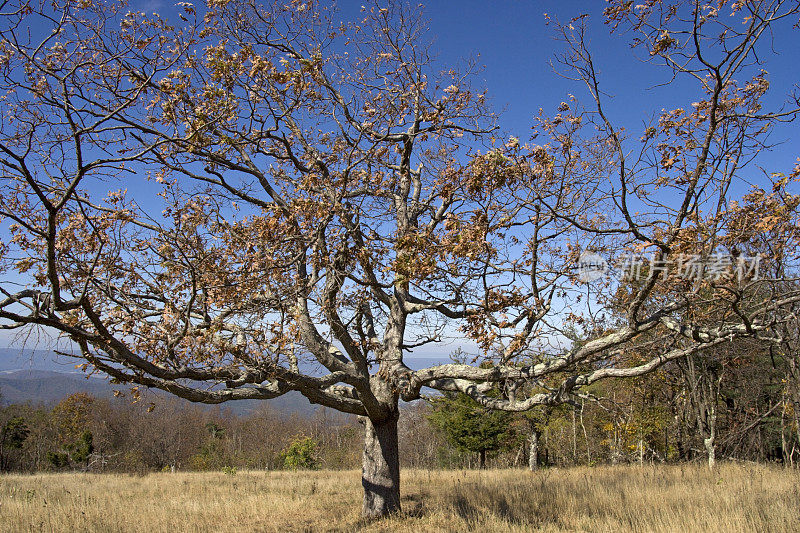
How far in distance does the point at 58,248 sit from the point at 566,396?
7.11 meters

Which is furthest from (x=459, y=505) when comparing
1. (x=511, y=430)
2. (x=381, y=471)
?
(x=511, y=430)

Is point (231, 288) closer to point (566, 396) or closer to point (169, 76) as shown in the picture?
point (169, 76)

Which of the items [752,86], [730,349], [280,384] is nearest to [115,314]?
[280,384]

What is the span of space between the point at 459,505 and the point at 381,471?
184 centimetres

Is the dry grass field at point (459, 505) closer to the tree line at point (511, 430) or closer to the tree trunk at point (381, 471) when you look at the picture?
the tree trunk at point (381, 471)

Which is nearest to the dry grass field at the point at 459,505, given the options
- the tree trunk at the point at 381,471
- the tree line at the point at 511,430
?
the tree trunk at the point at 381,471

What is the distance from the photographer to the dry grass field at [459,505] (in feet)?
23.4

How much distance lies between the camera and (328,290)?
6.59m

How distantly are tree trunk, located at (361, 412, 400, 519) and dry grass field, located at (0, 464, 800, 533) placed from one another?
1.19 feet

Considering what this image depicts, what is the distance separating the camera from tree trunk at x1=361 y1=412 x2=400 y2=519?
8242 millimetres

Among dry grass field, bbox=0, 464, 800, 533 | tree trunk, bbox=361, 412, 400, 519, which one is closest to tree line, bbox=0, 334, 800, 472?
tree trunk, bbox=361, 412, 400, 519

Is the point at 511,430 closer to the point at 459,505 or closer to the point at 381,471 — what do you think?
the point at 459,505

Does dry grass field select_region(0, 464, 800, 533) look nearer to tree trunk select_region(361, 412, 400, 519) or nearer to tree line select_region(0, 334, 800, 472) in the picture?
tree trunk select_region(361, 412, 400, 519)

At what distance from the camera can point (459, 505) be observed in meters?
8.98
